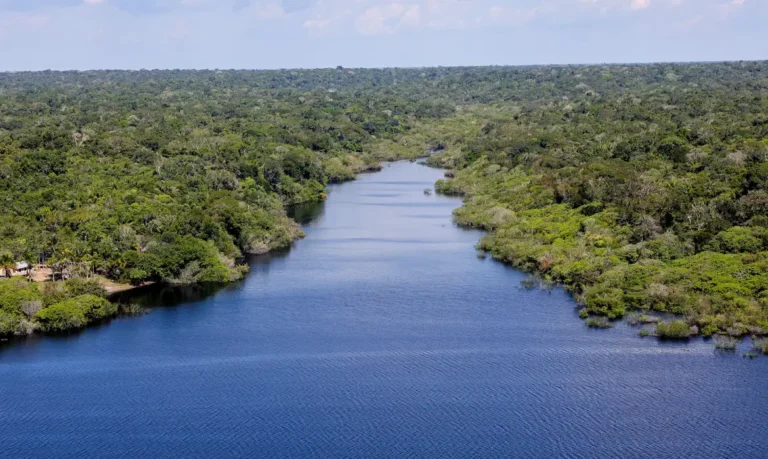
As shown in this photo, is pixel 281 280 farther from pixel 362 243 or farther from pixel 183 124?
pixel 183 124

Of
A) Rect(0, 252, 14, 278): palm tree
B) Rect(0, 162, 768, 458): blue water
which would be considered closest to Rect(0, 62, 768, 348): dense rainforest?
Rect(0, 252, 14, 278): palm tree

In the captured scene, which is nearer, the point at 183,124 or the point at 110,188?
the point at 110,188

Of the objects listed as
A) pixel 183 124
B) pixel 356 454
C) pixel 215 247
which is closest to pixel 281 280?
pixel 215 247

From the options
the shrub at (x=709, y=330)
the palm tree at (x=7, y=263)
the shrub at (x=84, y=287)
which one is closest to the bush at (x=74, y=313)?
the shrub at (x=84, y=287)

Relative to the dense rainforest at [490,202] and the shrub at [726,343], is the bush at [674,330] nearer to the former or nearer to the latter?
the dense rainforest at [490,202]

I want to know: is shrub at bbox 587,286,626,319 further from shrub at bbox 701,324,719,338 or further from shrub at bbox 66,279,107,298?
shrub at bbox 66,279,107,298

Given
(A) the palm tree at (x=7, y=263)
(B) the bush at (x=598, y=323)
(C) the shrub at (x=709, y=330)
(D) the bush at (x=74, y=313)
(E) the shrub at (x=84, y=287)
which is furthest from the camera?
(A) the palm tree at (x=7, y=263)

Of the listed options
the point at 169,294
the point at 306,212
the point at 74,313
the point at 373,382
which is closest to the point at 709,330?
the point at 373,382
